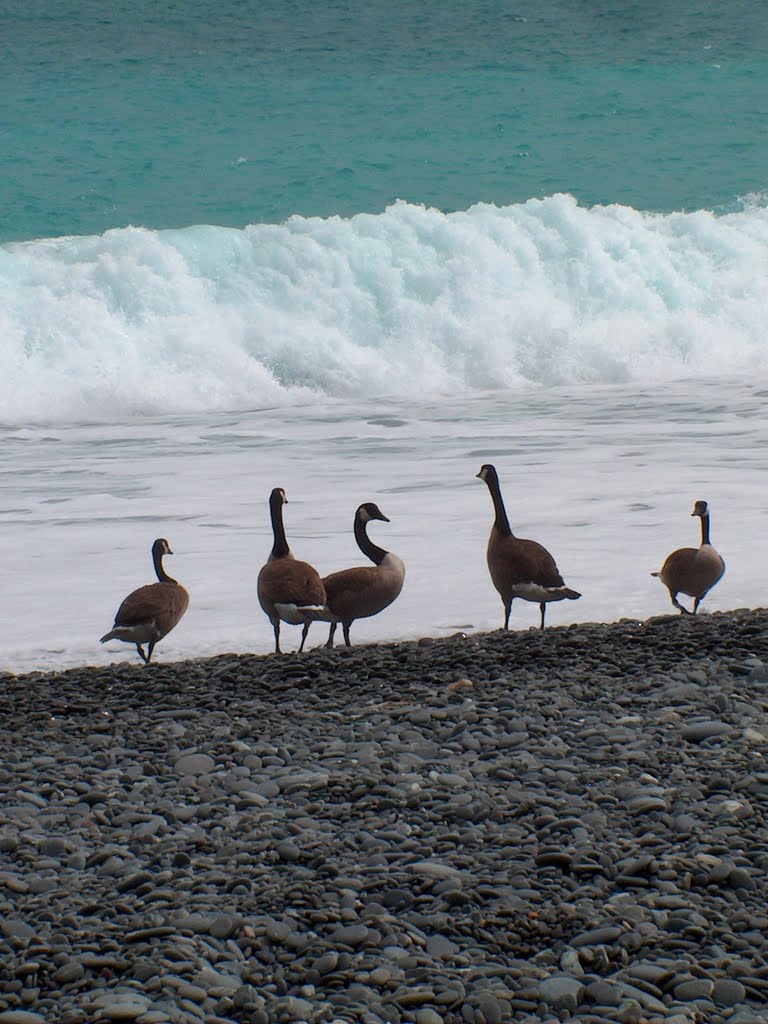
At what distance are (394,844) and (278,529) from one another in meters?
3.28

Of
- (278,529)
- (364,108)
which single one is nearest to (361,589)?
(278,529)

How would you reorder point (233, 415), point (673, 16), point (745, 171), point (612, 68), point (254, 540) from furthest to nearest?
point (673, 16) < point (612, 68) < point (745, 171) < point (233, 415) < point (254, 540)

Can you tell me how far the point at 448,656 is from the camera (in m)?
6.74

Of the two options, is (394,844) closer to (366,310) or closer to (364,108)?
(366,310)

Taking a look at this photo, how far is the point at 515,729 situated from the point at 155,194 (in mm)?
27856

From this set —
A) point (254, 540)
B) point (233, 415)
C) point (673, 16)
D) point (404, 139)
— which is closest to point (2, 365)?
point (233, 415)

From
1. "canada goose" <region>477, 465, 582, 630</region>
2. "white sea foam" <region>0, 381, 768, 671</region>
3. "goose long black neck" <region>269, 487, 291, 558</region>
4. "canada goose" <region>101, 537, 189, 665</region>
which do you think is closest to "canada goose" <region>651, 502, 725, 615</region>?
"white sea foam" <region>0, 381, 768, 671</region>

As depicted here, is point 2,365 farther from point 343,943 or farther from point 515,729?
point 343,943

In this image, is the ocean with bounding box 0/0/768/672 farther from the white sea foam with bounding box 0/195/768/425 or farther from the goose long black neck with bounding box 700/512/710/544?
the goose long black neck with bounding box 700/512/710/544

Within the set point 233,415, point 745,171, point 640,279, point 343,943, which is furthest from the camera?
point 745,171

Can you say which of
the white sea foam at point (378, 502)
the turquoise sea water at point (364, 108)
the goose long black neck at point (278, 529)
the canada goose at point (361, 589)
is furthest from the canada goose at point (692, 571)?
the turquoise sea water at point (364, 108)

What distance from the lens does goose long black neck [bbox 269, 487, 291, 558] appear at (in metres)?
7.39

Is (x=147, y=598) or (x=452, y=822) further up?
(x=147, y=598)

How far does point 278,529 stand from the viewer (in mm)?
7477
